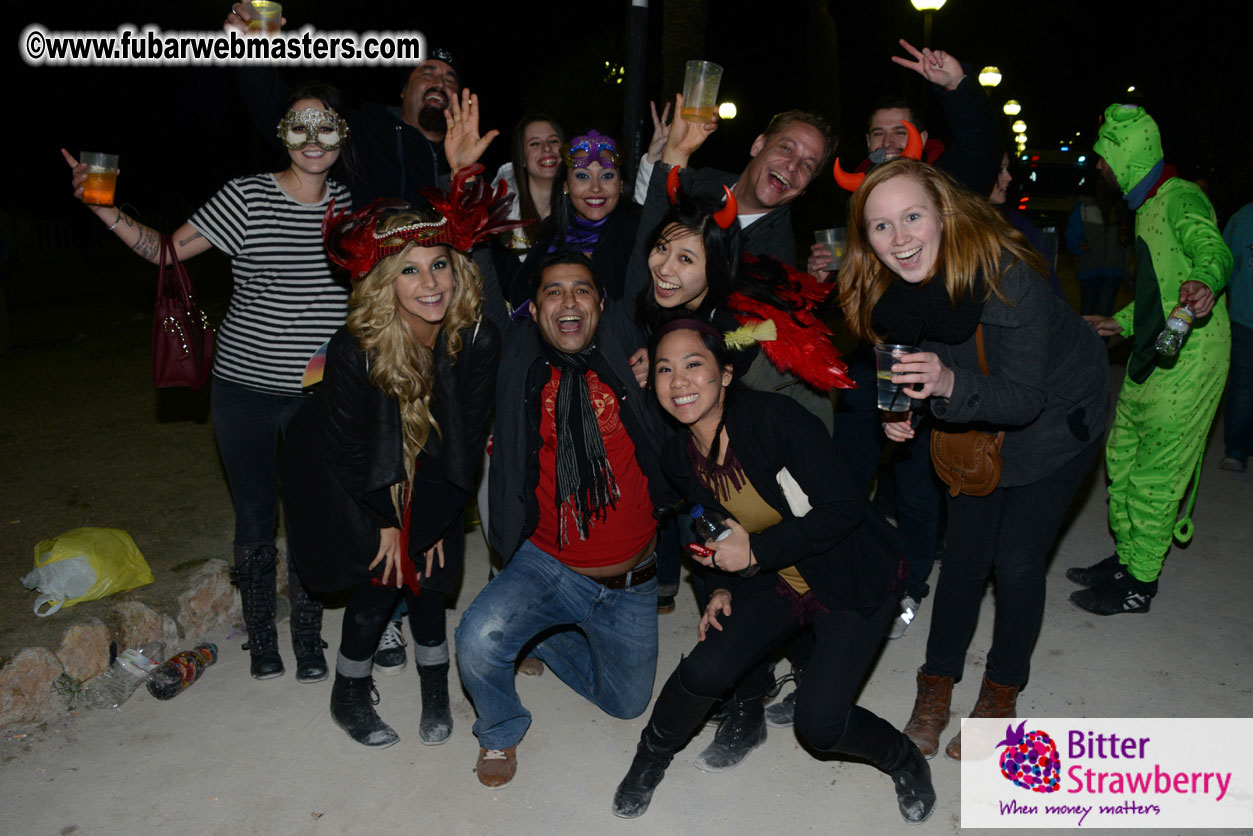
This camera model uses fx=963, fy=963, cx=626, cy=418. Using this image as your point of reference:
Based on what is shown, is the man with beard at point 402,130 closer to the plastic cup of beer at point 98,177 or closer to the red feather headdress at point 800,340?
the plastic cup of beer at point 98,177

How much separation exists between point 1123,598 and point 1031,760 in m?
1.53

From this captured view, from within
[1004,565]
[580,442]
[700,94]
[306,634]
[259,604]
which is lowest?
[306,634]

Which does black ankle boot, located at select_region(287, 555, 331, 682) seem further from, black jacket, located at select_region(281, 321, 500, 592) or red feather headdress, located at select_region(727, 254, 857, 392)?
red feather headdress, located at select_region(727, 254, 857, 392)

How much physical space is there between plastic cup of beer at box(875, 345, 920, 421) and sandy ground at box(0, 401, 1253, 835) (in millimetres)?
1423

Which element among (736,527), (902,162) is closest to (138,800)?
(736,527)

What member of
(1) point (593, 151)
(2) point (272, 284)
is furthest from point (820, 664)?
(2) point (272, 284)

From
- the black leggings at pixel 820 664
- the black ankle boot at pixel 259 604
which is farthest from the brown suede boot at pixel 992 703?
the black ankle boot at pixel 259 604

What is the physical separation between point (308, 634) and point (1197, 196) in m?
4.29

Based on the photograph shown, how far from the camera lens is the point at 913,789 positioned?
325 cm

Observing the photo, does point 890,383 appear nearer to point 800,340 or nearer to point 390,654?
point 800,340

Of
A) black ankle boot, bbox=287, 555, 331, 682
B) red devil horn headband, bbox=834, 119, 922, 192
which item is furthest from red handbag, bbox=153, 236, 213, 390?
red devil horn headband, bbox=834, 119, 922, 192

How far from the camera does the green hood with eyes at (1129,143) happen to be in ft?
13.7

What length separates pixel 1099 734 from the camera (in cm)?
369

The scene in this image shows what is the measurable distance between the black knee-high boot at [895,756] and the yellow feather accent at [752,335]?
4.24 feet
